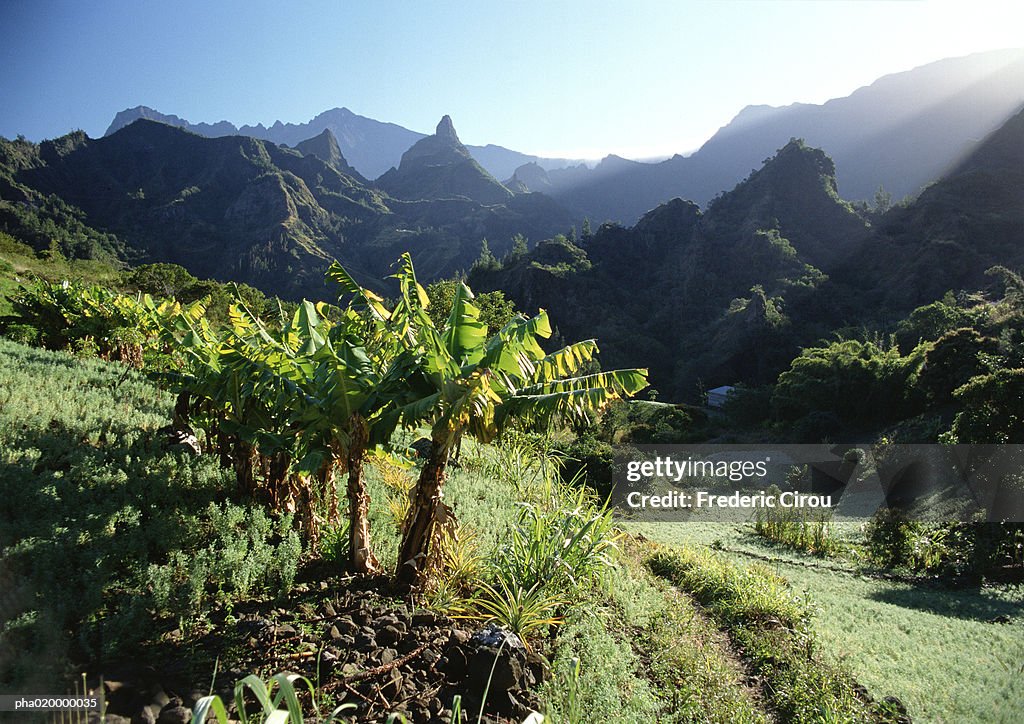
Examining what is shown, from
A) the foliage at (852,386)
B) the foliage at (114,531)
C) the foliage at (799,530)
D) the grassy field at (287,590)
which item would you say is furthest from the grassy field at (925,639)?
the foliage at (852,386)

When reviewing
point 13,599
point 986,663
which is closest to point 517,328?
point 13,599

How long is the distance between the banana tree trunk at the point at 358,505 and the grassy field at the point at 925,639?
430 centimetres

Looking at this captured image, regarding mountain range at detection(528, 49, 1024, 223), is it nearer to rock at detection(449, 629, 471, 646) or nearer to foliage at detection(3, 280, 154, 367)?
foliage at detection(3, 280, 154, 367)

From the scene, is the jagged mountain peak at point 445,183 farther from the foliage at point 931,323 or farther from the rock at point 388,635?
the rock at point 388,635

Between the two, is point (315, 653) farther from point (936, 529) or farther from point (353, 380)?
point (936, 529)

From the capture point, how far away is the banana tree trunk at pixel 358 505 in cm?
354

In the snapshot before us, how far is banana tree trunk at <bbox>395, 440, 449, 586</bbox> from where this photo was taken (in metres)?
3.64

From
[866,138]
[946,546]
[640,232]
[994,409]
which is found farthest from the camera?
[866,138]

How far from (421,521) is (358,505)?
467mm

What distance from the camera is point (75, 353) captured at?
9125 millimetres

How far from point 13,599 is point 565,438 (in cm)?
1695

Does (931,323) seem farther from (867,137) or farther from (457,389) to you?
(867,137)

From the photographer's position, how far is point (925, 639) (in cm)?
588

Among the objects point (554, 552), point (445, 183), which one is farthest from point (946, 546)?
point (445, 183)
